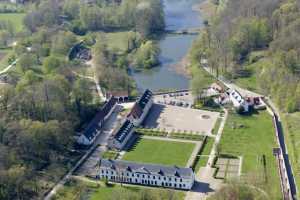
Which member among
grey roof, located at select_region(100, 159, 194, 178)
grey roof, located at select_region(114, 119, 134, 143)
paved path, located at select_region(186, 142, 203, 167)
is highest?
grey roof, located at select_region(114, 119, 134, 143)

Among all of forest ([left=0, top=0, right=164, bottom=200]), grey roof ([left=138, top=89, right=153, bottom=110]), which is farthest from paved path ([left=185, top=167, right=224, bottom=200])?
grey roof ([left=138, top=89, right=153, bottom=110])

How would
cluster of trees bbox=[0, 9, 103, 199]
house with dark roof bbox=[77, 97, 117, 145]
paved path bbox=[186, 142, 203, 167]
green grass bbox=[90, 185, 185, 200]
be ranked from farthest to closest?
house with dark roof bbox=[77, 97, 117, 145], paved path bbox=[186, 142, 203, 167], cluster of trees bbox=[0, 9, 103, 199], green grass bbox=[90, 185, 185, 200]

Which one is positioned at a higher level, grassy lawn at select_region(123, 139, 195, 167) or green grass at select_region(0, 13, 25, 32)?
green grass at select_region(0, 13, 25, 32)

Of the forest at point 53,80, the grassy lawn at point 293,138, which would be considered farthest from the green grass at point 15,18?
the grassy lawn at point 293,138

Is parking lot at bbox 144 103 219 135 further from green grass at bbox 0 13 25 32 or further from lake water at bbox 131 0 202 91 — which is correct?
green grass at bbox 0 13 25 32

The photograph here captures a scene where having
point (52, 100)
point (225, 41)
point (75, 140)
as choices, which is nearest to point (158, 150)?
point (75, 140)

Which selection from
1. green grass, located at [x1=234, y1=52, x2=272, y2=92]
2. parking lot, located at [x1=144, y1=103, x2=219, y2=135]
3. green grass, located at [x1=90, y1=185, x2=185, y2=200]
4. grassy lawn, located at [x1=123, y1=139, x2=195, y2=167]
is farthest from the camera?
green grass, located at [x1=234, y1=52, x2=272, y2=92]

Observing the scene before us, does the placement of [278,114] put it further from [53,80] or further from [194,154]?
[53,80]

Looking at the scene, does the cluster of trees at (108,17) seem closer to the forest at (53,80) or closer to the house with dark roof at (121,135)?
the forest at (53,80)
